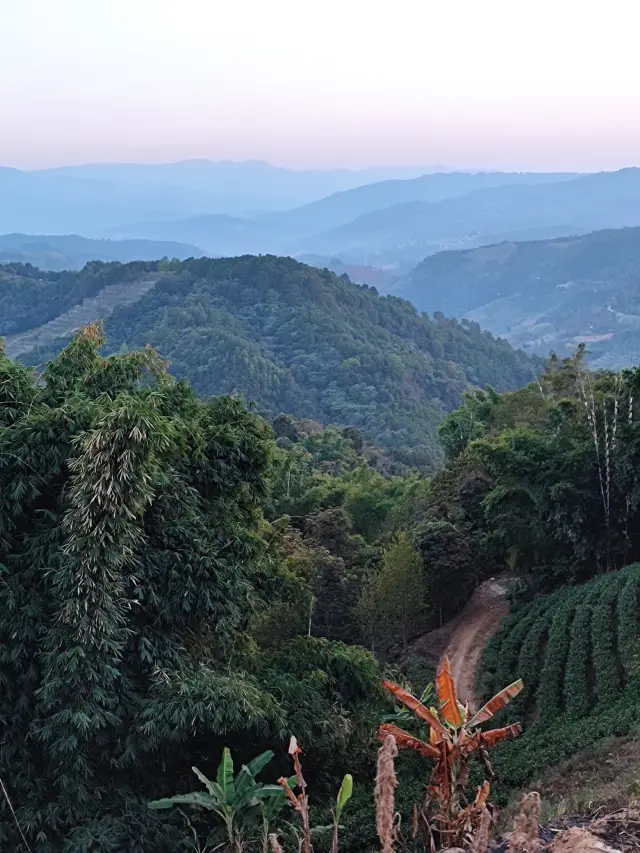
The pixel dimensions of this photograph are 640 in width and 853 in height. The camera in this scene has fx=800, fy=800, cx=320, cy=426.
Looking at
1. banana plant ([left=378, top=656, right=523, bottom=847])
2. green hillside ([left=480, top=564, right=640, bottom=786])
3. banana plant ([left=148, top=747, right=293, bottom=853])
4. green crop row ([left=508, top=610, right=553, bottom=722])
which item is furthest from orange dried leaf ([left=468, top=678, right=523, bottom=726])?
green crop row ([left=508, top=610, right=553, bottom=722])

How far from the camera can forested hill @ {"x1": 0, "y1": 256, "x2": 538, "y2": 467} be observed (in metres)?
77.1

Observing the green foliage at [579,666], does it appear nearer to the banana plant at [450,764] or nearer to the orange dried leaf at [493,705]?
the orange dried leaf at [493,705]

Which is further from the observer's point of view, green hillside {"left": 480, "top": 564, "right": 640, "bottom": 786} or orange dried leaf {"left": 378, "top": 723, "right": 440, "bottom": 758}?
green hillside {"left": 480, "top": 564, "right": 640, "bottom": 786}

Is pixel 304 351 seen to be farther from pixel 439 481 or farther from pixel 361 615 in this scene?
pixel 361 615

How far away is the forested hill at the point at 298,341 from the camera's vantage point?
7706cm

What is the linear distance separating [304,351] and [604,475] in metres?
70.9

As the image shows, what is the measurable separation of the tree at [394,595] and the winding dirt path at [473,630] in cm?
118

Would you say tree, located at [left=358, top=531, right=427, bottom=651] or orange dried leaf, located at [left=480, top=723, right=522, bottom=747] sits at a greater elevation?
orange dried leaf, located at [left=480, top=723, right=522, bottom=747]

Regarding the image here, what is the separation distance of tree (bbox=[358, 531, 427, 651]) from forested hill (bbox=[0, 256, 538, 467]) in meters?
43.5

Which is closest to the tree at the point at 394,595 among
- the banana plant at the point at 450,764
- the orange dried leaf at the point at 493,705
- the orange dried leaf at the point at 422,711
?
the orange dried leaf at the point at 493,705

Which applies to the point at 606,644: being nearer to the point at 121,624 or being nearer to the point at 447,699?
the point at 121,624

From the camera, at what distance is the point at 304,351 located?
286 feet

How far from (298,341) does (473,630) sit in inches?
2828

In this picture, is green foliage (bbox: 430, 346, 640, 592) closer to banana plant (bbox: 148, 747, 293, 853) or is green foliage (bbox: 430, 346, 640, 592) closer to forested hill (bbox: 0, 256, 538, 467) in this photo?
banana plant (bbox: 148, 747, 293, 853)
